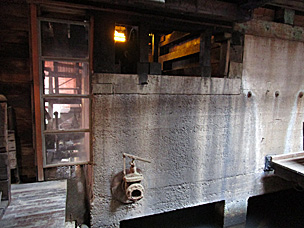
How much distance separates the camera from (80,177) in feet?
11.8

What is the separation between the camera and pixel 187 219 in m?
4.24

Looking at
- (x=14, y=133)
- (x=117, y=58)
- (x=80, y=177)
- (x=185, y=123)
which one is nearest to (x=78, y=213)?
(x=80, y=177)

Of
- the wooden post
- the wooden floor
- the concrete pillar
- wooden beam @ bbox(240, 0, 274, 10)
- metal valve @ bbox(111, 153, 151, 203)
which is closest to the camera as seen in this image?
the wooden floor

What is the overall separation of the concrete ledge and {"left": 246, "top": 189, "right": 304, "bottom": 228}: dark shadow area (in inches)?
116

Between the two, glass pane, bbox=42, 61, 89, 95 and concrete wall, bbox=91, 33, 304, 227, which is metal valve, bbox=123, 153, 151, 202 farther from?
glass pane, bbox=42, 61, 89, 95

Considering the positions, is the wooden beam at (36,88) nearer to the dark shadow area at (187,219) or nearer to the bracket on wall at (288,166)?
the dark shadow area at (187,219)

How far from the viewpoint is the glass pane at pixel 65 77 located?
2646 millimetres

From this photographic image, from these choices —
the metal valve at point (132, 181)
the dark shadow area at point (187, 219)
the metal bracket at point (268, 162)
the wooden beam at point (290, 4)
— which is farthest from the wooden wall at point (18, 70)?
the metal bracket at point (268, 162)

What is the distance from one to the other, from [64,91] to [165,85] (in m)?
1.45

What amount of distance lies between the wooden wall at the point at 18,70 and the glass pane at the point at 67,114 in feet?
0.79

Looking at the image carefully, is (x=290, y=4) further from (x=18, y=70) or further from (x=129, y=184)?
(x=18, y=70)

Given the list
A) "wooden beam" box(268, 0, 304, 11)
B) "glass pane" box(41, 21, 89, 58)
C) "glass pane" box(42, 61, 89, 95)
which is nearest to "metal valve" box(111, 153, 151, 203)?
"glass pane" box(42, 61, 89, 95)

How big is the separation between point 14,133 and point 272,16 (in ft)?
15.4

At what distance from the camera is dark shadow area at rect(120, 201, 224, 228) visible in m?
3.94
